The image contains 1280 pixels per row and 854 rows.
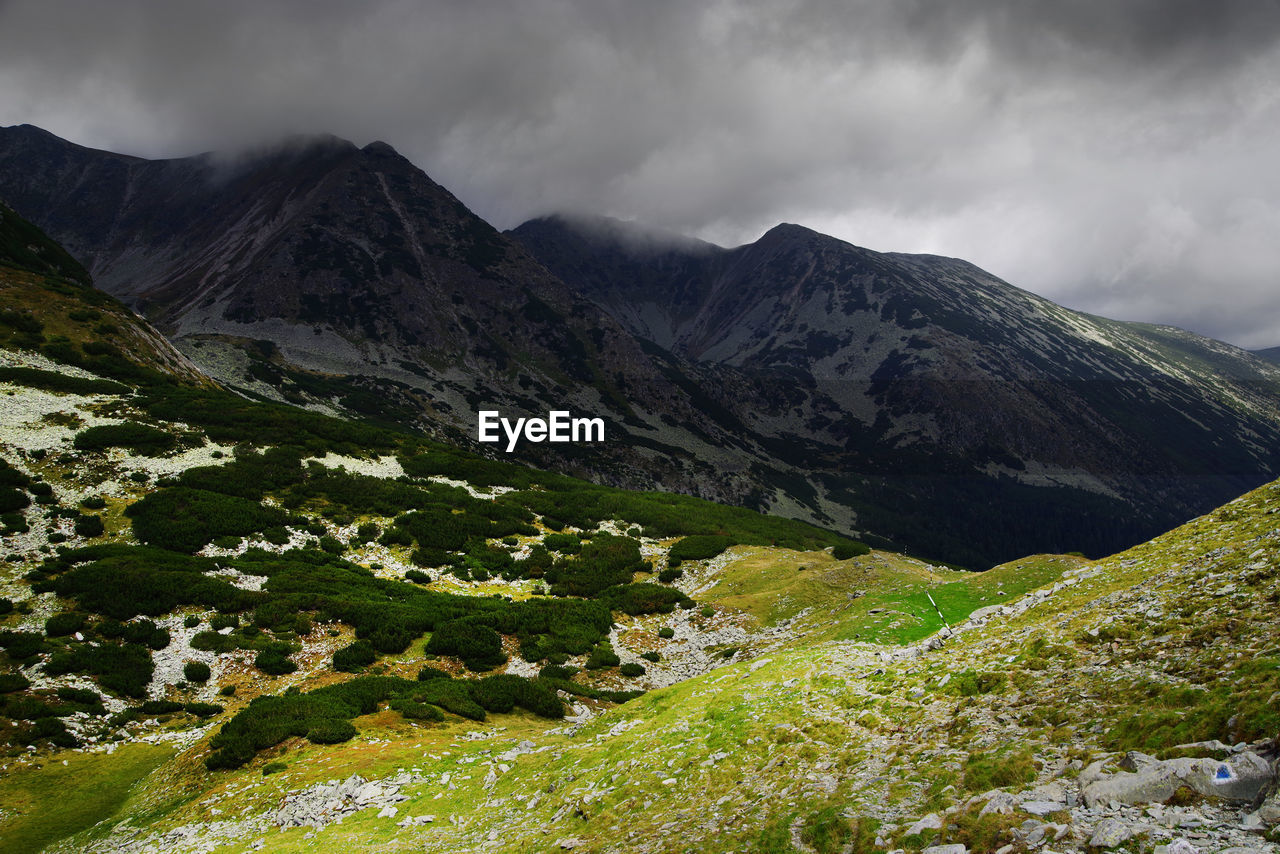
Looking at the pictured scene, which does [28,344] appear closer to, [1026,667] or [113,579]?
[113,579]

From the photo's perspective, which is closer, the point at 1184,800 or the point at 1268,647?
the point at 1184,800

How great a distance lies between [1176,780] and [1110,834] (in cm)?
132

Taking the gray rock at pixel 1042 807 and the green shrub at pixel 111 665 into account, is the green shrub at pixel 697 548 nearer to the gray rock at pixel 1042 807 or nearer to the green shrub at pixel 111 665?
the green shrub at pixel 111 665

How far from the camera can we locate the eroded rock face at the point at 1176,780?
6.59 metres

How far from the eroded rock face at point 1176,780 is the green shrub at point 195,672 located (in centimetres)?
2890

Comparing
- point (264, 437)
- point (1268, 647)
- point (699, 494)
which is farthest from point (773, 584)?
point (699, 494)

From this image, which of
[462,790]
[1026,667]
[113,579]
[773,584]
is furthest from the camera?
[773,584]

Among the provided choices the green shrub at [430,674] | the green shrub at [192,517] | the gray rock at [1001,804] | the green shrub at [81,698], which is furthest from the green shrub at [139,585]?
the gray rock at [1001,804]

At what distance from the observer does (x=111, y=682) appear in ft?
70.5

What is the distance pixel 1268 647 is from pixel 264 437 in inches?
2425

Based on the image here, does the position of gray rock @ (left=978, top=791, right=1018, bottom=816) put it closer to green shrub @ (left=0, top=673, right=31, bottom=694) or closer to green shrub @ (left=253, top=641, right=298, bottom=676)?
green shrub @ (left=253, top=641, right=298, bottom=676)

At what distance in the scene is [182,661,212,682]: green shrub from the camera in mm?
23391

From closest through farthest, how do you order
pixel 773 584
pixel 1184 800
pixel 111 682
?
pixel 1184 800 < pixel 111 682 < pixel 773 584

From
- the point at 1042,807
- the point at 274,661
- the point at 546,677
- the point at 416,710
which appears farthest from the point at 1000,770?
the point at 274,661
